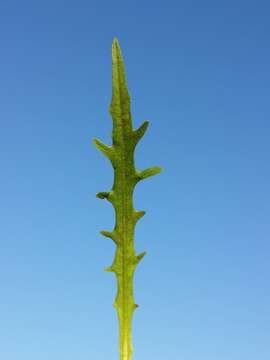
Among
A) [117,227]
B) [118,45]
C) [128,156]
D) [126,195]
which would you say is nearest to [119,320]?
[117,227]

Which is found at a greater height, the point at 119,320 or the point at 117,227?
the point at 117,227

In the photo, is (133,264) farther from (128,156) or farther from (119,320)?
(128,156)

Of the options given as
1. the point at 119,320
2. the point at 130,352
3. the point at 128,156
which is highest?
the point at 128,156

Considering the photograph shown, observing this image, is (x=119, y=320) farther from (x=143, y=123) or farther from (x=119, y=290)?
(x=143, y=123)

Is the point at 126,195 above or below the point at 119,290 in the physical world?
above

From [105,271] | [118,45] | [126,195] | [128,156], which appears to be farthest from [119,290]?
[118,45]

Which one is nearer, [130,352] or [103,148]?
[130,352]
